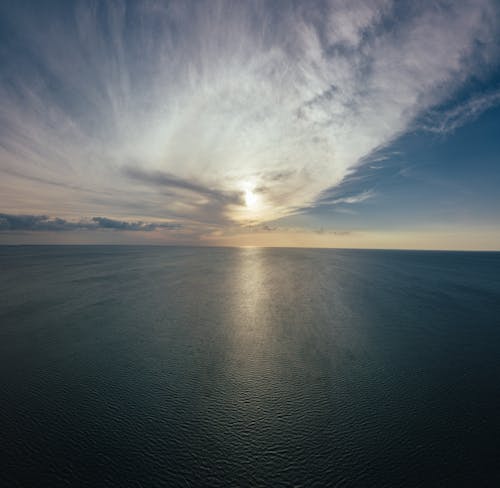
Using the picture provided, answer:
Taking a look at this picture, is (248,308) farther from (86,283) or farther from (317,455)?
(86,283)

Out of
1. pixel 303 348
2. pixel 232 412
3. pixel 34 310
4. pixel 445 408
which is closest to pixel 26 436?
pixel 232 412

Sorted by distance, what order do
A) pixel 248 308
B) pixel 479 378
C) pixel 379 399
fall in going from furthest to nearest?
1. pixel 248 308
2. pixel 479 378
3. pixel 379 399

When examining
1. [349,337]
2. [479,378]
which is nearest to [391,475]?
[479,378]

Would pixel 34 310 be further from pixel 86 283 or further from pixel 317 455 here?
pixel 317 455

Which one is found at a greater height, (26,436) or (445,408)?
(445,408)

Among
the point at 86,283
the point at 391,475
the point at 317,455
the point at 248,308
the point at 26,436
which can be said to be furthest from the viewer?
the point at 86,283

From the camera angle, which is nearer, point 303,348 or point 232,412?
point 232,412
